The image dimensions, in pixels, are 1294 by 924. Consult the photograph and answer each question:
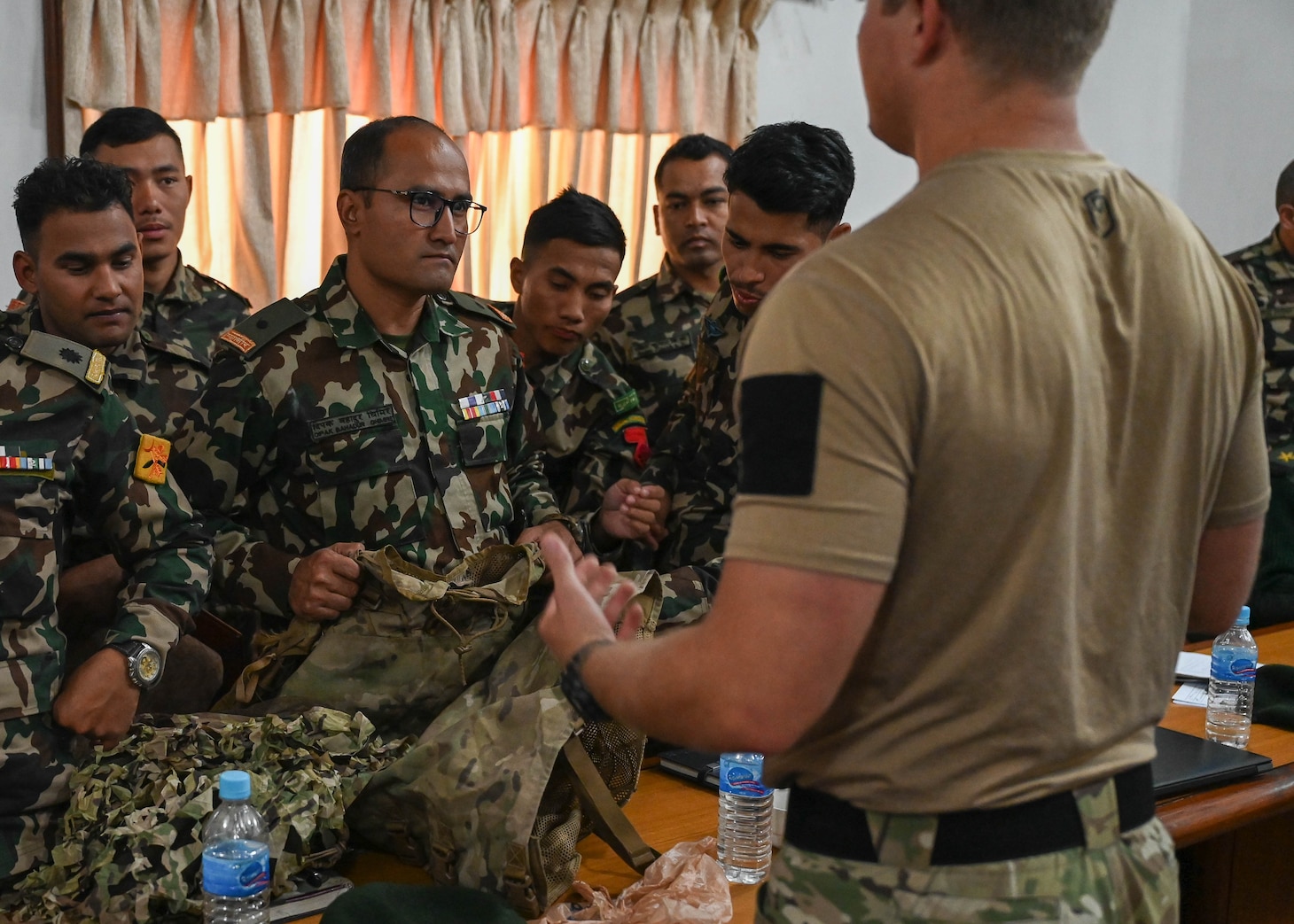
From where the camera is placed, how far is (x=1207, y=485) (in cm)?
104

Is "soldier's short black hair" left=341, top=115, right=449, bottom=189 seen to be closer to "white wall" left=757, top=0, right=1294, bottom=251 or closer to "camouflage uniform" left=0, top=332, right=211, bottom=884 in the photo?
"camouflage uniform" left=0, top=332, right=211, bottom=884

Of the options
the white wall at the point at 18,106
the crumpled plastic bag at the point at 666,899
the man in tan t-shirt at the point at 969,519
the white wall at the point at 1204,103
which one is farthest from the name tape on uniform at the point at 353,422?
the white wall at the point at 1204,103

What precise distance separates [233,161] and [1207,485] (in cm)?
345

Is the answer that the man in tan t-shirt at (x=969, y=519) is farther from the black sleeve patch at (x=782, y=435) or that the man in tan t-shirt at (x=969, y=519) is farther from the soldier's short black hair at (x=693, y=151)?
the soldier's short black hair at (x=693, y=151)

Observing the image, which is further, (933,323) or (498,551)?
(498,551)

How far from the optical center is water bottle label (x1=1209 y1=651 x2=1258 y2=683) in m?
2.20

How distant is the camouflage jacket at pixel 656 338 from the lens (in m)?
3.33

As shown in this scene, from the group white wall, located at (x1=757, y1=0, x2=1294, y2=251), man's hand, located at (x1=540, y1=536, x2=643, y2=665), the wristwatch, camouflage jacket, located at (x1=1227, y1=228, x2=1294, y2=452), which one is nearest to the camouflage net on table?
the wristwatch

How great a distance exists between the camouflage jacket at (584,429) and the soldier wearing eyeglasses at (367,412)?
0.46 m

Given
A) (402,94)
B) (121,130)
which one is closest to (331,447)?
(121,130)

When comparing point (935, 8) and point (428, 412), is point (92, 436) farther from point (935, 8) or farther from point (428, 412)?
point (935, 8)

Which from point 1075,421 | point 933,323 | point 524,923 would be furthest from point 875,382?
point 524,923

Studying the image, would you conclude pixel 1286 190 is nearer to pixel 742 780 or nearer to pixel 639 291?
pixel 639 291

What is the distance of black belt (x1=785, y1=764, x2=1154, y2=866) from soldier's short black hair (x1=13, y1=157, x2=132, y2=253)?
1.83 m
